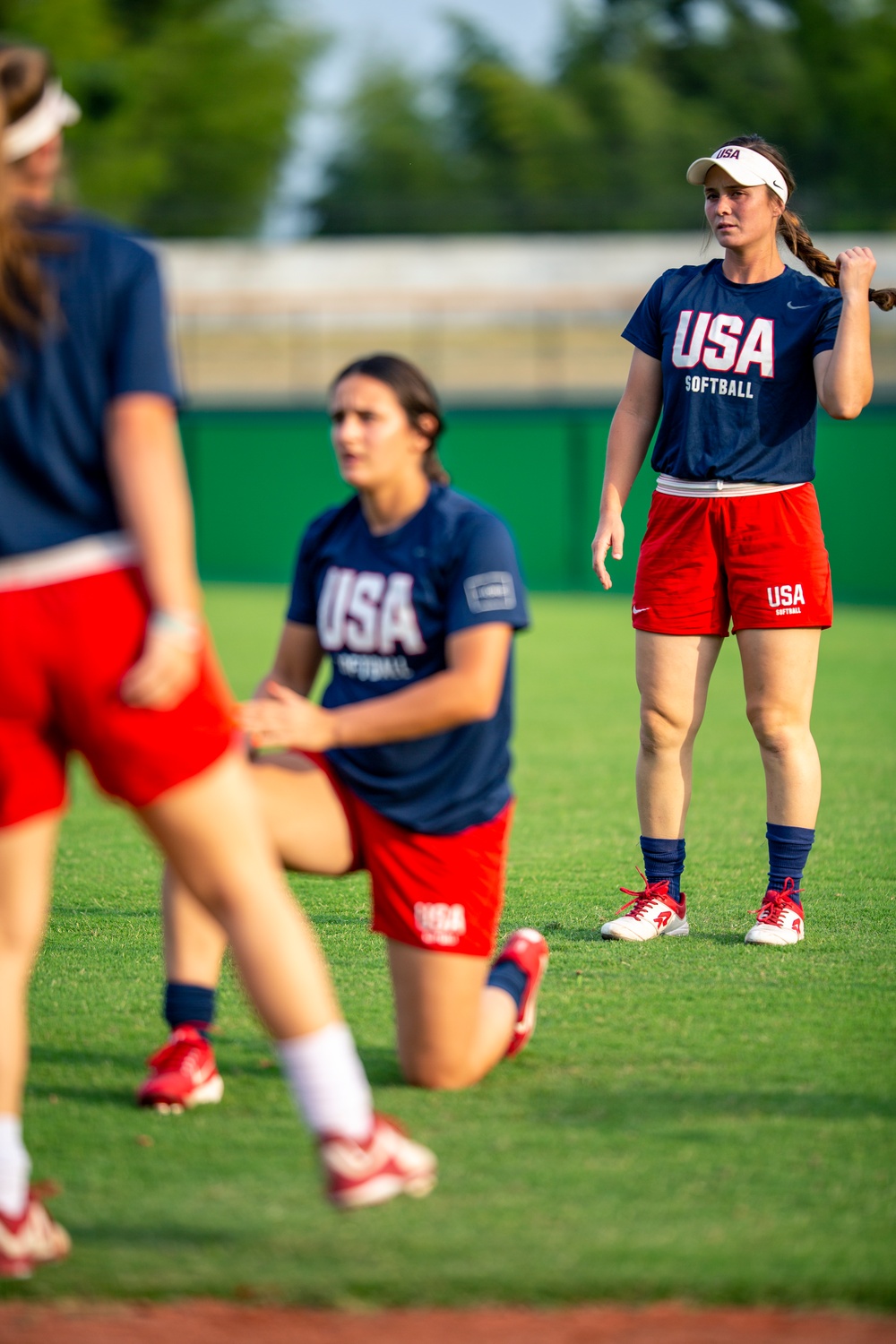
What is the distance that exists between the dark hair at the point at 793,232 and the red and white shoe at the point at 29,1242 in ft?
11.5

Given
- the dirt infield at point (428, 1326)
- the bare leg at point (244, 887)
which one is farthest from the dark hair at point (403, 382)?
the dirt infield at point (428, 1326)

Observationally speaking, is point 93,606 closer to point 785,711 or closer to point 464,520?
point 464,520

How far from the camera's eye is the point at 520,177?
185 ft

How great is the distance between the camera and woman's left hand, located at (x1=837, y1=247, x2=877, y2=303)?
477cm

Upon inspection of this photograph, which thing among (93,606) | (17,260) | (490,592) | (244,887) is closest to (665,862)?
(490,592)

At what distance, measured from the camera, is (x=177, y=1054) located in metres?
3.58

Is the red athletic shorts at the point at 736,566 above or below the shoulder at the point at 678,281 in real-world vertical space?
below

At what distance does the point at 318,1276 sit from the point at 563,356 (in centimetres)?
3543

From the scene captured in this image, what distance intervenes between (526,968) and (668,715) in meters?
1.44

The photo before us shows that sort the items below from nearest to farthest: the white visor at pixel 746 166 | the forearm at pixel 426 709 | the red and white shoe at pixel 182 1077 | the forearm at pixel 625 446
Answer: the forearm at pixel 426 709
the red and white shoe at pixel 182 1077
the white visor at pixel 746 166
the forearm at pixel 625 446

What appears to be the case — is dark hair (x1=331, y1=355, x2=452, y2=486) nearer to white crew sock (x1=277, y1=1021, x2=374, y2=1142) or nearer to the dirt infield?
white crew sock (x1=277, y1=1021, x2=374, y2=1142)

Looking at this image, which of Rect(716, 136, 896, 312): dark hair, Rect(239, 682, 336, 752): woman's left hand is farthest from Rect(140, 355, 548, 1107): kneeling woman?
Rect(716, 136, 896, 312): dark hair

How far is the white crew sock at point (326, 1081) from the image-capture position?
2.79 metres

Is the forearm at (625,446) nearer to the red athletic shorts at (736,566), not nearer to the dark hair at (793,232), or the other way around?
the red athletic shorts at (736,566)
